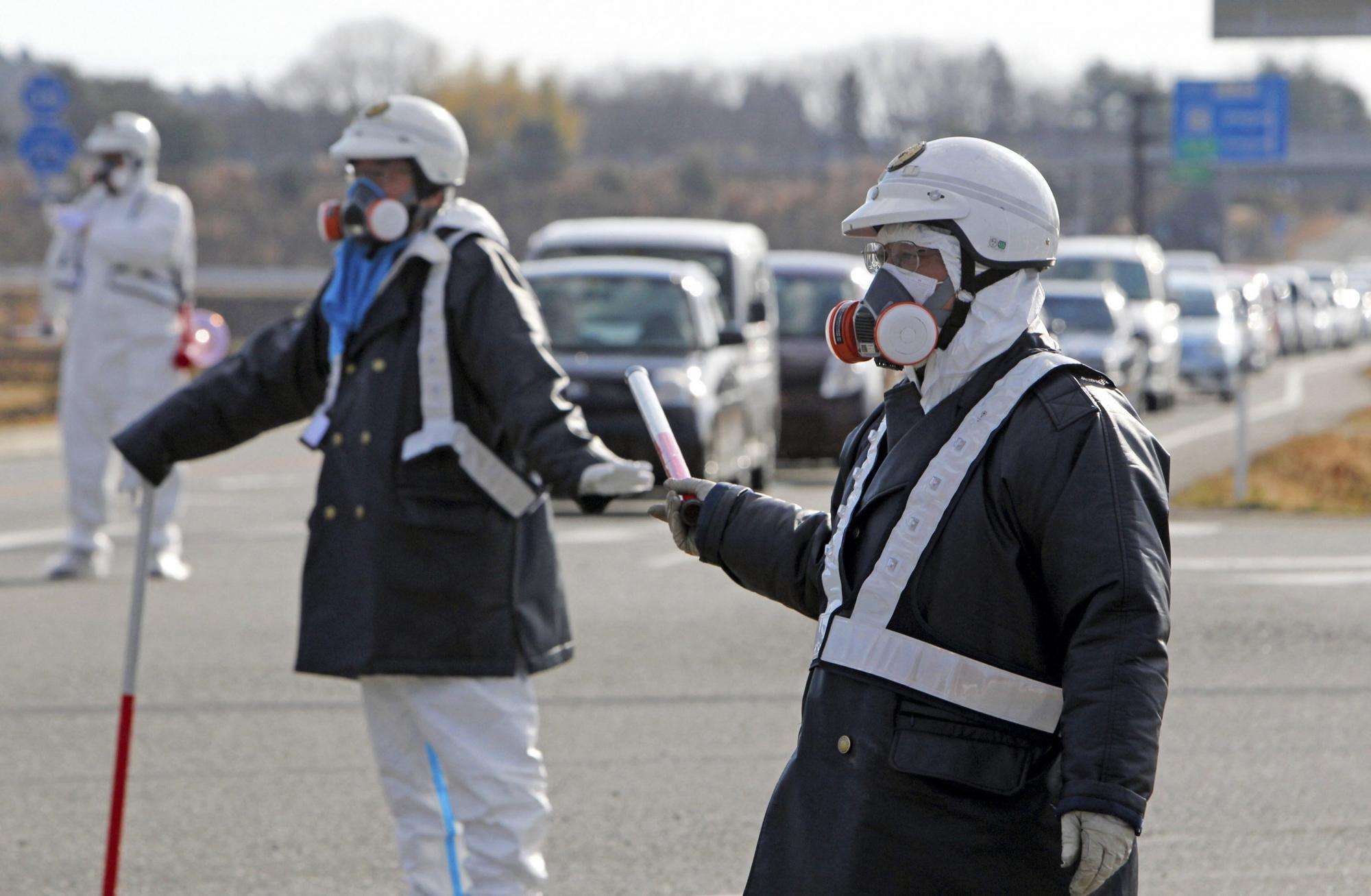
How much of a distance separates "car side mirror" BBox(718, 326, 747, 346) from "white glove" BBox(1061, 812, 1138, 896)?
11020mm

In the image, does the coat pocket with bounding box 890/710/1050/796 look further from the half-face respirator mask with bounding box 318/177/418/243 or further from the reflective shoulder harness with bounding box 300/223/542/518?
the half-face respirator mask with bounding box 318/177/418/243

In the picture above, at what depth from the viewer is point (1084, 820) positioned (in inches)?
112

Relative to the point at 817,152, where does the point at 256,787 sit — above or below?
above

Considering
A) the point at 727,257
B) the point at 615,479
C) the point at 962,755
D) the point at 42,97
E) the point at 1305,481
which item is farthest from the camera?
the point at 42,97

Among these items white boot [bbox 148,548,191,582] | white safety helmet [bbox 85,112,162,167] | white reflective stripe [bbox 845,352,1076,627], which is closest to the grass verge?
white boot [bbox 148,548,191,582]

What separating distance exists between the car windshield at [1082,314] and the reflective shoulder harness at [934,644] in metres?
20.0

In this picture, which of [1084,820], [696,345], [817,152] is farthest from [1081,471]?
[817,152]

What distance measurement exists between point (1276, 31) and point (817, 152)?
97.2m

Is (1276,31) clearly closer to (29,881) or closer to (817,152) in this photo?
(29,881)

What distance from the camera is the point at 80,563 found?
1082 centimetres

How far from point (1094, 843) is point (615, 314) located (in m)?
11.8

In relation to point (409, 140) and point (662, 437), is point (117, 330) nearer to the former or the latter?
point (409, 140)

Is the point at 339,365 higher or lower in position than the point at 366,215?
lower

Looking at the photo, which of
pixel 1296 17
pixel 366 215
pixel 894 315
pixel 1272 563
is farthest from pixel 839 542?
pixel 1296 17
